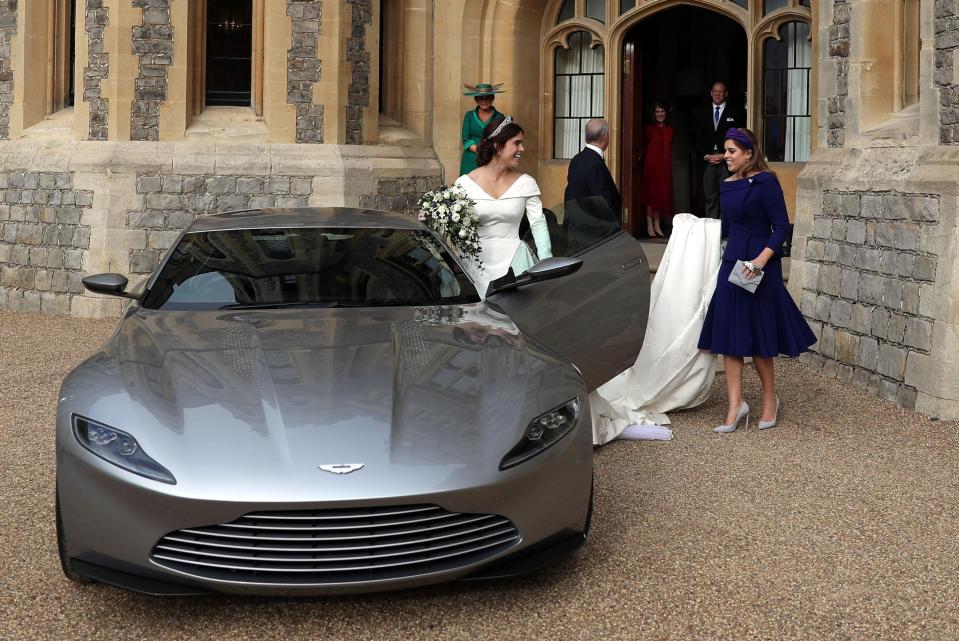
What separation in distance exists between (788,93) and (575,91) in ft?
8.22

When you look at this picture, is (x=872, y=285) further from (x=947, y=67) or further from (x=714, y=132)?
(x=714, y=132)

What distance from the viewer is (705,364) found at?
271 inches

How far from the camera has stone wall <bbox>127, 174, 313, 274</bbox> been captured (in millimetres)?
11695

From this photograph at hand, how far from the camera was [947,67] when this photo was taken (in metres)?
7.32

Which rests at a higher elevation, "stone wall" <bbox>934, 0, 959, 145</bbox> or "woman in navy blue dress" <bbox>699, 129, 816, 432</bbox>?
"stone wall" <bbox>934, 0, 959, 145</bbox>

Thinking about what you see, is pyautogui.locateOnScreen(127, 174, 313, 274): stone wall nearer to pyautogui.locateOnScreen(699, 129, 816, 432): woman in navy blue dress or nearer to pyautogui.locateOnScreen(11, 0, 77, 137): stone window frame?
pyautogui.locateOnScreen(11, 0, 77, 137): stone window frame

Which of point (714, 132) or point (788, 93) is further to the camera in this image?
point (714, 132)

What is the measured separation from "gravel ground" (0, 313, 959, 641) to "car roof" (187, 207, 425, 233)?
1.35 meters

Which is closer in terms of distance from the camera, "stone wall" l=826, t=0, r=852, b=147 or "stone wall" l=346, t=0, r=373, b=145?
"stone wall" l=826, t=0, r=852, b=147

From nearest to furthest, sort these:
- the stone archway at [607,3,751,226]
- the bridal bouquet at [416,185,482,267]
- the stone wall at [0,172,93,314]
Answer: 1. the bridal bouquet at [416,185,482,267]
2. the stone wall at [0,172,93,314]
3. the stone archway at [607,3,751,226]

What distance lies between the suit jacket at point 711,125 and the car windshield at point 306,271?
306 inches

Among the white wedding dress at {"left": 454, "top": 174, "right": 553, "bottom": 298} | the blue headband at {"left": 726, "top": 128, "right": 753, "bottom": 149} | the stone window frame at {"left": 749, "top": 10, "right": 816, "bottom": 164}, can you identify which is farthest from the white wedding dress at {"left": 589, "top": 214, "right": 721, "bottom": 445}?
the stone window frame at {"left": 749, "top": 10, "right": 816, "bottom": 164}

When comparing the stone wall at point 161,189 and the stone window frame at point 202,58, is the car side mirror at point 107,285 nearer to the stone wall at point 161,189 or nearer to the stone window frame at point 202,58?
the stone wall at point 161,189

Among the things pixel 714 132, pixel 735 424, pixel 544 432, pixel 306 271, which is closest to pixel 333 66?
pixel 714 132
